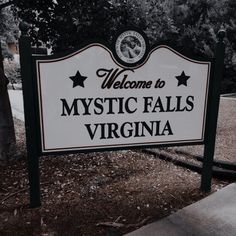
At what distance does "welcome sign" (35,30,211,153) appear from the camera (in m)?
2.77

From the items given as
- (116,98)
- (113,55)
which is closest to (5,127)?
(116,98)

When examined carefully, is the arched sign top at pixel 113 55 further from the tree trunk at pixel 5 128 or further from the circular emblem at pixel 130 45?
the tree trunk at pixel 5 128

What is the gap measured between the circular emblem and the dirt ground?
1.27 metres

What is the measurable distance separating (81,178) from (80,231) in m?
0.91

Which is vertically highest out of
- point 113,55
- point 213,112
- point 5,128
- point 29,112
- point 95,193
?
point 113,55

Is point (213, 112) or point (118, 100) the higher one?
point (118, 100)

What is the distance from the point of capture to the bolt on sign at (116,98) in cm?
274

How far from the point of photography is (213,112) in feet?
10.6

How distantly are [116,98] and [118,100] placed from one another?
3cm

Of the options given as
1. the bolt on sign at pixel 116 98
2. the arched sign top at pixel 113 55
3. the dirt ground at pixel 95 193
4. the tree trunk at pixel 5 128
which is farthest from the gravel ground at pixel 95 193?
the arched sign top at pixel 113 55

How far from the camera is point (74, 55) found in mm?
2744

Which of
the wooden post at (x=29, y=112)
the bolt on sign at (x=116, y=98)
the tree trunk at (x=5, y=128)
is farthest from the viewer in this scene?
the tree trunk at (x=5, y=128)

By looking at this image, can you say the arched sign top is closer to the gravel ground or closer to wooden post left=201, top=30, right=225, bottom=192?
wooden post left=201, top=30, right=225, bottom=192

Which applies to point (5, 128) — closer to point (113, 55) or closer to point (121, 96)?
point (121, 96)
